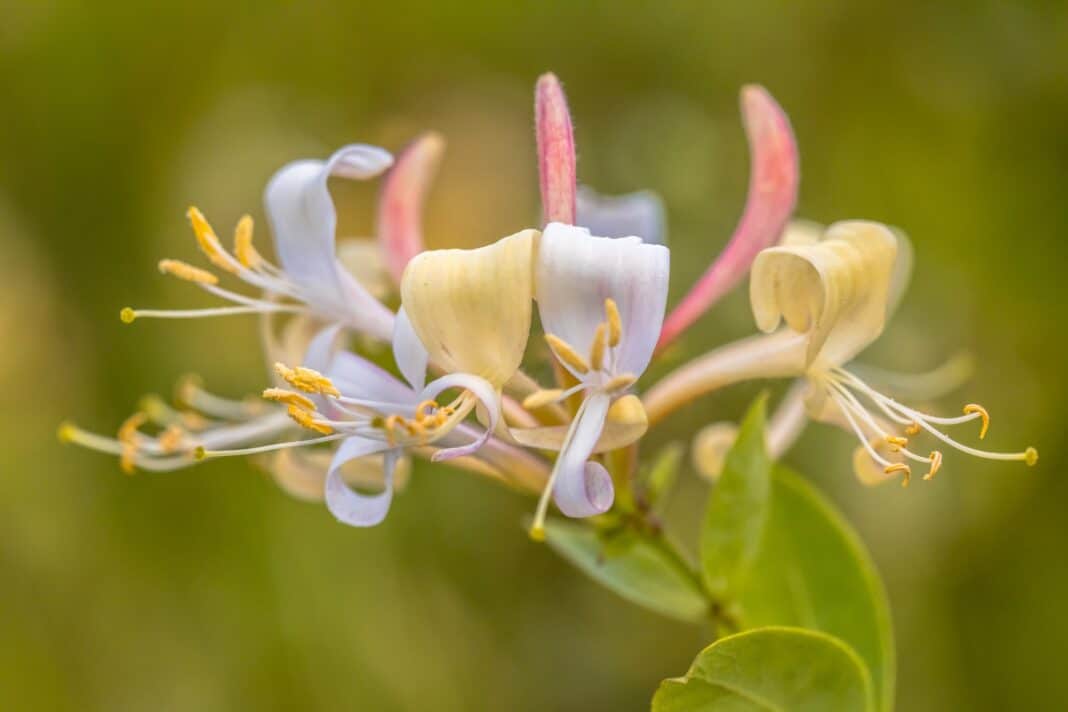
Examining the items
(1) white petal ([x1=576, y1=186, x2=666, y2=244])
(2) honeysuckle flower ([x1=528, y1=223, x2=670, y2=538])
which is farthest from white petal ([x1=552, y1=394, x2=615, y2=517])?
(1) white petal ([x1=576, y1=186, x2=666, y2=244])

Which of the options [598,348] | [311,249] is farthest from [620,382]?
[311,249]

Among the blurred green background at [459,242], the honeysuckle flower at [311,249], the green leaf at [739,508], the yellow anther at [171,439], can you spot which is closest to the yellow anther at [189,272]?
the honeysuckle flower at [311,249]

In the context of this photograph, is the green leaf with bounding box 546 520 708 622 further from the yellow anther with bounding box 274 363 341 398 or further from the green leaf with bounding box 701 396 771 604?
the yellow anther with bounding box 274 363 341 398

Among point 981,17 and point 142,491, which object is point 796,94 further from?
point 142,491

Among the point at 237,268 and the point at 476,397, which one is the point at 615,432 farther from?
the point at 237,268

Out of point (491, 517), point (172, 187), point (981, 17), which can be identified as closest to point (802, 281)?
point (491, 517)
